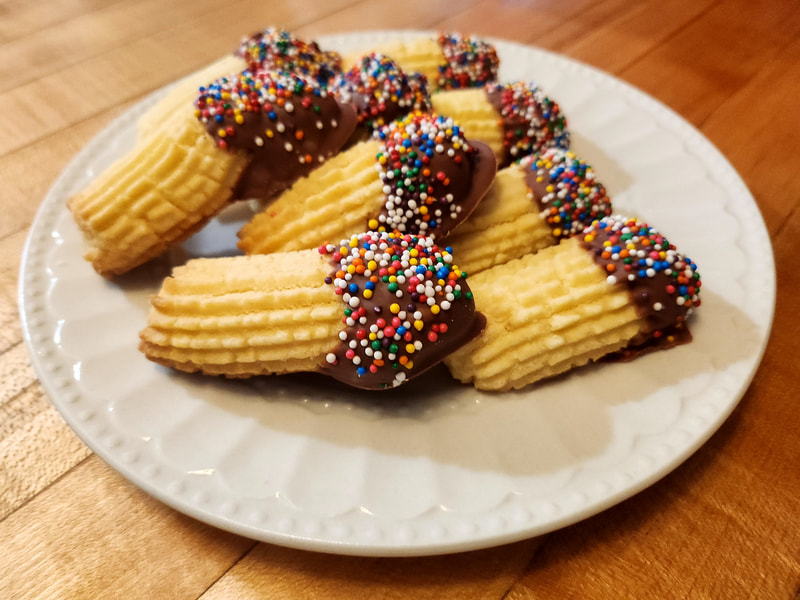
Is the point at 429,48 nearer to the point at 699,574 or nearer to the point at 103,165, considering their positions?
the point at 103,165

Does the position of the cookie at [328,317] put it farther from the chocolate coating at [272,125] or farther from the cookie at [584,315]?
the chocolate coating at [272,125]

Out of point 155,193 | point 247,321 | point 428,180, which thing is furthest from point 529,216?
point 155,193

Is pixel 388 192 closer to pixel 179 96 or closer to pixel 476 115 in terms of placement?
pixel 476 115

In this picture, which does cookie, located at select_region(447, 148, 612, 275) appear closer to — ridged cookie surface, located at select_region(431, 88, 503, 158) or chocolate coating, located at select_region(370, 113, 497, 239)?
chocolate coating, located at select_region(370, 113, 497, 239)

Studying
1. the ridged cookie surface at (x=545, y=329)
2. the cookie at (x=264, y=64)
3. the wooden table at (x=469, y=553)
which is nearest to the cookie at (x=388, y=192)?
the ridged cookie surface at (x=545, y=329)

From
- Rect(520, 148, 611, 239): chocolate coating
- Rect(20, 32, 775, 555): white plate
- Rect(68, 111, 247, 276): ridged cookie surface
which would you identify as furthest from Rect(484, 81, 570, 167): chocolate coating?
Rect(68, 111, 247, 276): ridged cookie surface
